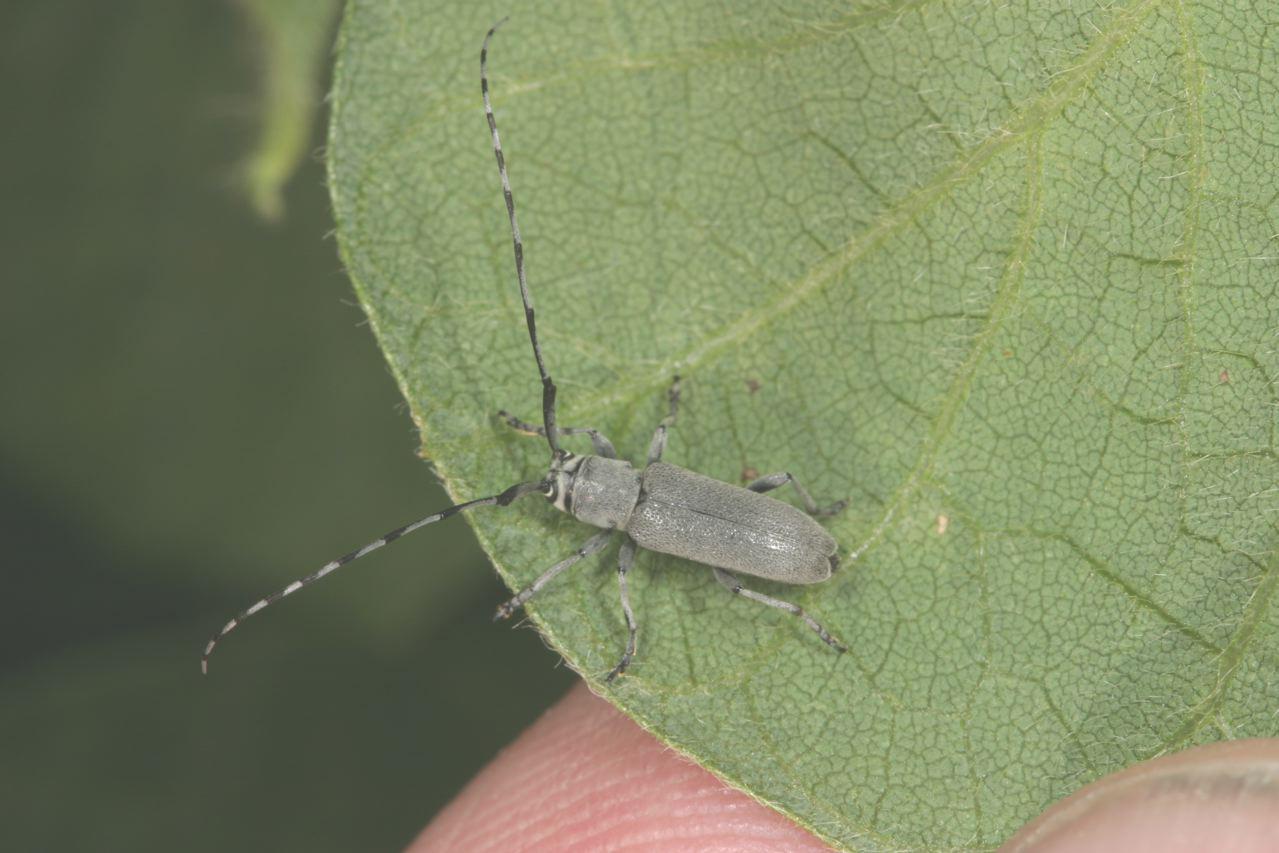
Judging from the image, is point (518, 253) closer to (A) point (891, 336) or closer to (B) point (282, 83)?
(B) point (282, 83)

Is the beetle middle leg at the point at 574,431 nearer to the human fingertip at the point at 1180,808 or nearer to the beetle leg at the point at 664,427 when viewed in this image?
the beetle leg at the point at 664,427

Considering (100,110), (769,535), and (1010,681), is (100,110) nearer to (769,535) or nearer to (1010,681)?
(769,535)

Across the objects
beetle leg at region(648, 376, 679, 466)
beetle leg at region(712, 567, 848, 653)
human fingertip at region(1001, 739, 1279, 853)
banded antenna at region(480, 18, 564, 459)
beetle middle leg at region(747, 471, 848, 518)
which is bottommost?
human fingertip at region(1001, 739, 1279, 853)

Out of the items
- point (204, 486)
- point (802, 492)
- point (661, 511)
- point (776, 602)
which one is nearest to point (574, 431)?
point (661, 511)

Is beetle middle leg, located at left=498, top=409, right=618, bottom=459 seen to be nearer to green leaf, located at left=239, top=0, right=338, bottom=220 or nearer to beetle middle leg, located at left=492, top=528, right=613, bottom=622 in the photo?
beetle middle leg, located at left=492, top=528, right=613, bottom=622

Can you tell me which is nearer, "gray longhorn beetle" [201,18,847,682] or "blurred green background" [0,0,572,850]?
"gray longhorn beetle" [201,18,847,682]

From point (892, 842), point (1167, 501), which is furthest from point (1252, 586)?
point (892, 842)

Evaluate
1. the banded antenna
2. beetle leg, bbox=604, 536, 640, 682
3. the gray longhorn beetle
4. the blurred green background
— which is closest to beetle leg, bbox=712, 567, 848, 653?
the gray longhorn beetle
